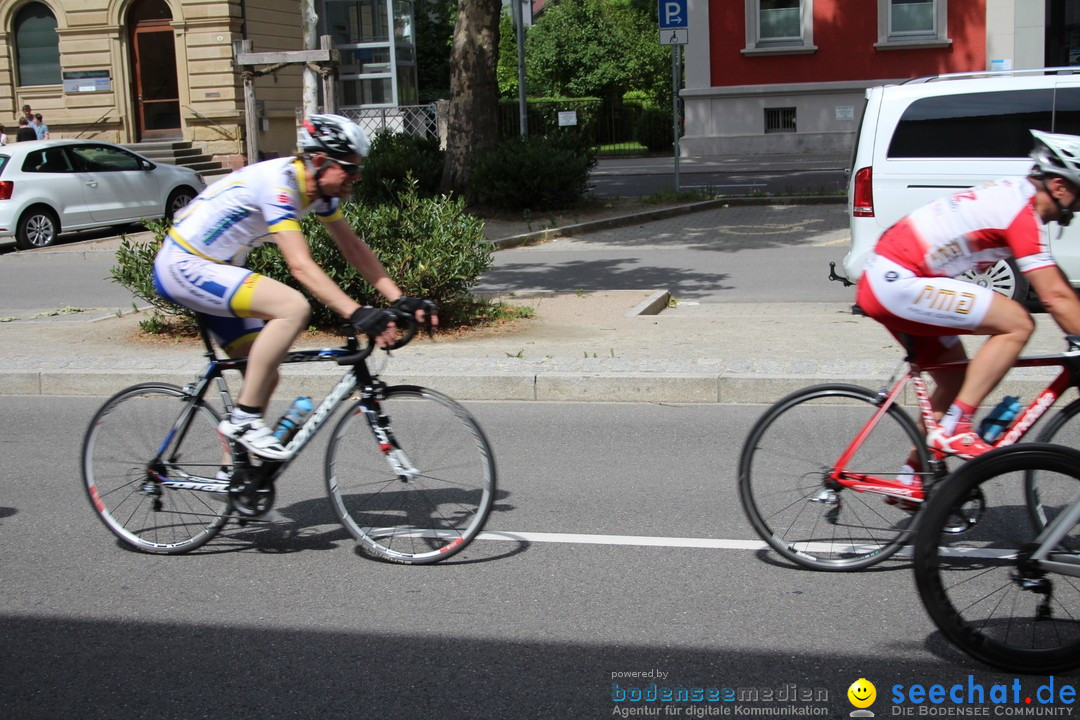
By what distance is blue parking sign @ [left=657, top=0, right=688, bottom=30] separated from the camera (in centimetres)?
1955

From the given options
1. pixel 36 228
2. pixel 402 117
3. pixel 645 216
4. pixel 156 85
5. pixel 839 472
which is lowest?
pixel 839 472

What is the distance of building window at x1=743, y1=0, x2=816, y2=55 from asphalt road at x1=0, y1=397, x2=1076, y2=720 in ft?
82.5

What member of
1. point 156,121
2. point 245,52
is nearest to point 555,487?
point 245,52

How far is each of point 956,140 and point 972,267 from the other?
626 cm

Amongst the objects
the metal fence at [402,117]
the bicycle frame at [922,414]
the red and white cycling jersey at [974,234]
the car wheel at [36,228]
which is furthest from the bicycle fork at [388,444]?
the metal fence at [402,117]

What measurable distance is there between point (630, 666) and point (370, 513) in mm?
1601

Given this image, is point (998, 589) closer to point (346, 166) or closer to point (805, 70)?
point (346, 166)

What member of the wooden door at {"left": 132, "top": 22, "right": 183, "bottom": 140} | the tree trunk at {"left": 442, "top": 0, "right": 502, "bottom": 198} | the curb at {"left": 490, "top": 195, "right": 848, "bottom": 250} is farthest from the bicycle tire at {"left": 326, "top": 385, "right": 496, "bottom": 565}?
the wooden door at {"left": 132, "top": 22, "right": 183, "bottom": 140}

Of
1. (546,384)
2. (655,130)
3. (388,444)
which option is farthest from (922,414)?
(655,130)

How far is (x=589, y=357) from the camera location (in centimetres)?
873

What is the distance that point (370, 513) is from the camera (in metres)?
5.16

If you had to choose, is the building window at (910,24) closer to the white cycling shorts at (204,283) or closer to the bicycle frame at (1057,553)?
the white cycling shorts at (204,283)

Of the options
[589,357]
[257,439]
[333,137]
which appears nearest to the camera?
[333,137]

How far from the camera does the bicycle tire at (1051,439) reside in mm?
4121
